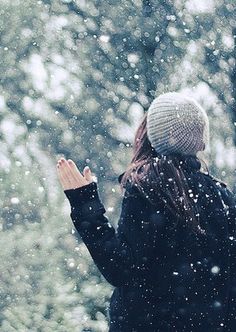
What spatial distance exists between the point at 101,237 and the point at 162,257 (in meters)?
0.25

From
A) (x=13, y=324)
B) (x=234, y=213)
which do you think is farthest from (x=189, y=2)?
(x=234, y=213)

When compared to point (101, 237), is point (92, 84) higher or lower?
higher

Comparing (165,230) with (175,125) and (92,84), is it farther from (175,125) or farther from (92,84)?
(92,84)

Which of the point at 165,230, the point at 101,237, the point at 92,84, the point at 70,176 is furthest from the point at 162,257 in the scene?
the point at 92,84

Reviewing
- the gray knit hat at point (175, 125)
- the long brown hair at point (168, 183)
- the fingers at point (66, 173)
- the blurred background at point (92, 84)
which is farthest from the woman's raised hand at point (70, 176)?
the blurred background at point (92, 84)

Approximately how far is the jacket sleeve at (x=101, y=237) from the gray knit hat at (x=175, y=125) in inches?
10.0

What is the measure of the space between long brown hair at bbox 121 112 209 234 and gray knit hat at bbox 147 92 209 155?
5 cm

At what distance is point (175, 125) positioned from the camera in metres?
1.98

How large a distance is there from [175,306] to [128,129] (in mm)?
4228

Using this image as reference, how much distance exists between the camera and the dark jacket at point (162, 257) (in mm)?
1931

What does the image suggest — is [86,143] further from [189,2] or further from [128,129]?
[189,2]

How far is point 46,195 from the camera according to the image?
5746mm

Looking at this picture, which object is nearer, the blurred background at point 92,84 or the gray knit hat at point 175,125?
the gray knit hat at point 175,125

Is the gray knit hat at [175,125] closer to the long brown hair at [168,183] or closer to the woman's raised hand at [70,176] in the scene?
the long brown hair at [168,183]
